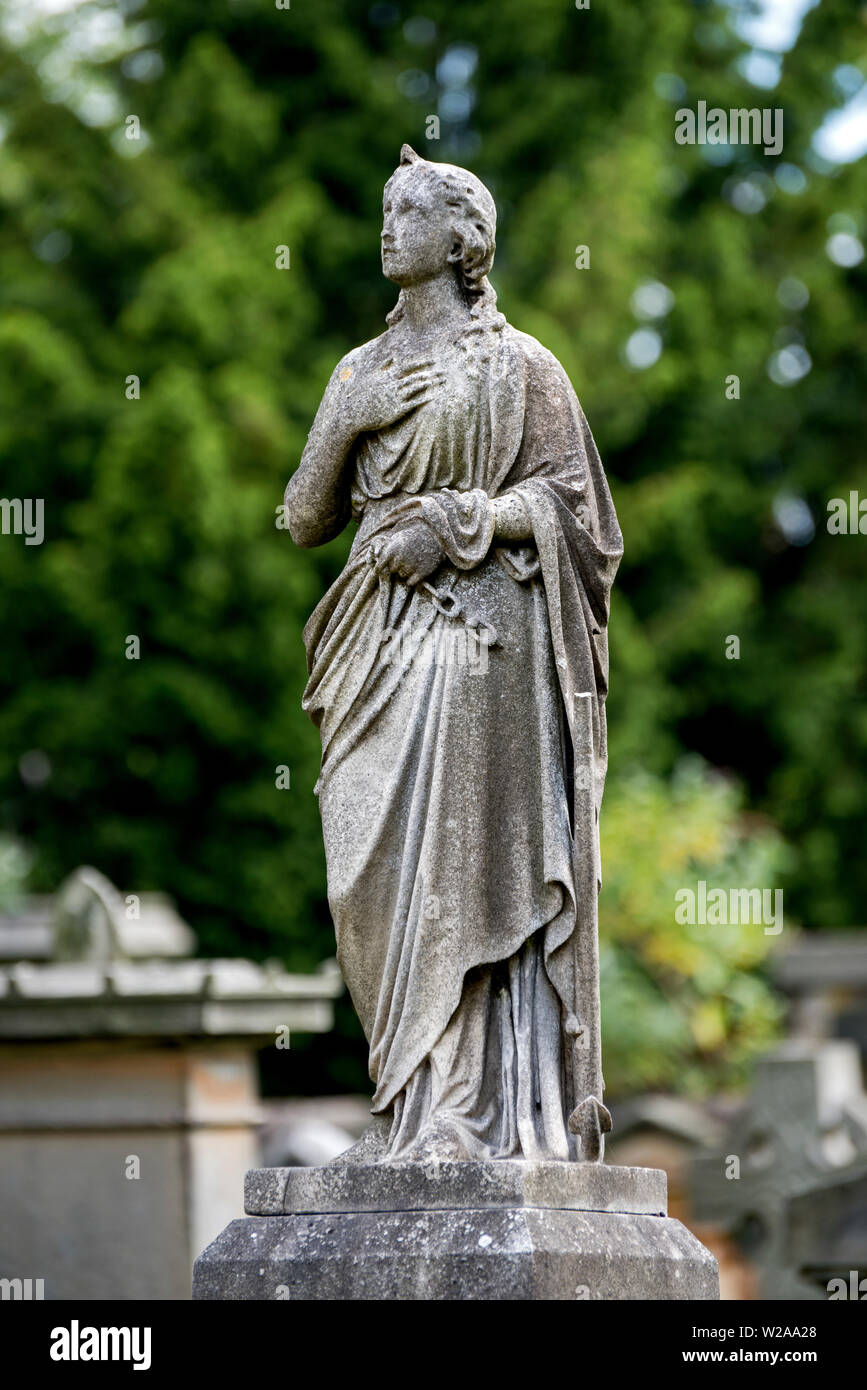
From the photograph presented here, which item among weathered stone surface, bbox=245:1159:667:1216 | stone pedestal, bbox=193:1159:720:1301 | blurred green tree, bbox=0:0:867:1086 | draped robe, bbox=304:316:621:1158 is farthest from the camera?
blurred green tree, bbox=0:0:867:1086

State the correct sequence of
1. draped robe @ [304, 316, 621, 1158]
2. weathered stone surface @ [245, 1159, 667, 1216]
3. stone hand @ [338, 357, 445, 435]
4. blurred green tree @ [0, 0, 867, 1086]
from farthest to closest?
blurred green tree @ [0, 0, 867, 1086] → stone hand @ [338, 357, 445, 435] → draped robe @ [304, 316, 621, 1158] → weathered stone surface @ [245, 1159, 667, 1216]

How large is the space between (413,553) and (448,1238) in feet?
6.45

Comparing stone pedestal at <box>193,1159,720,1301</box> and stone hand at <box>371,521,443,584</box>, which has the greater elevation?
stone hand at <box>371,521,443,584</box>

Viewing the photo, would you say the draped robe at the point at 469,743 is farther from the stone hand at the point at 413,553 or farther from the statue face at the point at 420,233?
the statue face at the point at 420,233

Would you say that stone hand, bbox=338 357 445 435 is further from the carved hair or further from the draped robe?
the carved hair

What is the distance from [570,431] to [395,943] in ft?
5.34

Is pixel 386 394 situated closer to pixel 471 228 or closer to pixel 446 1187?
pixel 471 228

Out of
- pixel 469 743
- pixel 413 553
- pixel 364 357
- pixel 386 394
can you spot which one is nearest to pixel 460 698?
pixel 469 743

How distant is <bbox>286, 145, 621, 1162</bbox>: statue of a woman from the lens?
23.8 feet

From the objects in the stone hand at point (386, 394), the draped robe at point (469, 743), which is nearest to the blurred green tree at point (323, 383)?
the draped robe at point (469, 743)

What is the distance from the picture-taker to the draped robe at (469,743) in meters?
7.25

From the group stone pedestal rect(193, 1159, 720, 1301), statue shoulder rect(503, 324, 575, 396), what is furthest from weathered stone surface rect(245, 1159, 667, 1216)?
statue shoulder rect(503, 324, 575, 396)

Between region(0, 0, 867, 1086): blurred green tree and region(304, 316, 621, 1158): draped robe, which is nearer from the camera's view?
region(304, 316, 621, 1158): draped robe

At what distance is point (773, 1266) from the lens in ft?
44.4
